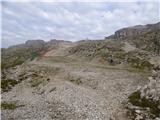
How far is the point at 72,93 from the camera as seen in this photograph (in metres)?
49.6

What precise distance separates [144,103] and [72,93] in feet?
47.6

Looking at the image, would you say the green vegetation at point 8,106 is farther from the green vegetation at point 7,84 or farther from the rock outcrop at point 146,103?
the rock outcrop at point 146,103

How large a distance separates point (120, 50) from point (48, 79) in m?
47.5

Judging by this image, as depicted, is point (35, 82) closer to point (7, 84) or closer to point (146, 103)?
point (7, 84)

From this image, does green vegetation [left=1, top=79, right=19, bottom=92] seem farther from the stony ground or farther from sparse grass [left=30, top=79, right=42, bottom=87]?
sparse grass [left=30, top=79, right=42, bottom=87]

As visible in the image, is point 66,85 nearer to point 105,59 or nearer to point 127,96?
point 127,96

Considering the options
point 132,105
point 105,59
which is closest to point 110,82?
point 132,105

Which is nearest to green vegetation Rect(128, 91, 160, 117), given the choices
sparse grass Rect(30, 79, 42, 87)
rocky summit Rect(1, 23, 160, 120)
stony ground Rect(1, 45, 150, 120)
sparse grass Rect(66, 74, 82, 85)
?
rocky summit Rect(1, 23, 160, 120)

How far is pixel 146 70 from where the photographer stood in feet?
232

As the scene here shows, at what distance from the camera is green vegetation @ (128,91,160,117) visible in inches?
1526

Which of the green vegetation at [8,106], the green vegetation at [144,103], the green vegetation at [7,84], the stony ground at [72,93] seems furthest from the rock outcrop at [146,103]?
the green vegetation at [7,84]

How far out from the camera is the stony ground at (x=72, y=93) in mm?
39844

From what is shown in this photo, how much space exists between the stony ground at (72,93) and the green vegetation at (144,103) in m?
1.67

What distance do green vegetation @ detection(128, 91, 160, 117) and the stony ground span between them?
5.48ft
